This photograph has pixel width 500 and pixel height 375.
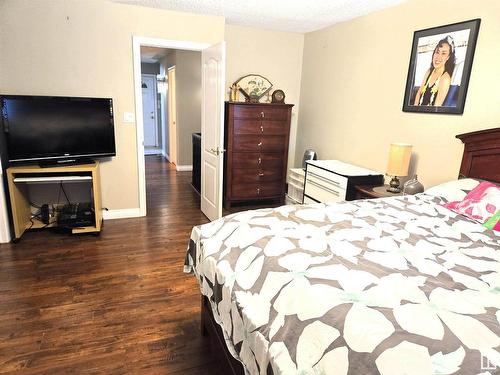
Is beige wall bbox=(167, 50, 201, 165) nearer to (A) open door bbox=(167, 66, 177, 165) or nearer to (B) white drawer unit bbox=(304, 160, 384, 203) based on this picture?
(A) open door bbox=(167, 66, 177, 165)

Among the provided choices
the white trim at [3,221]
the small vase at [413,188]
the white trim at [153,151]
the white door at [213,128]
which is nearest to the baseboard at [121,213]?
the white door at [213,128]

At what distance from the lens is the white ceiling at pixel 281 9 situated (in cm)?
321

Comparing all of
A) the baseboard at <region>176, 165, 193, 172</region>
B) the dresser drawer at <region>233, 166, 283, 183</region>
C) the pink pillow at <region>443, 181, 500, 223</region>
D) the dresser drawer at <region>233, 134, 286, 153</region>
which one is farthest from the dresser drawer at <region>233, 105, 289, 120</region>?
the baseboard at <region>176, 165, 193, 172</region>

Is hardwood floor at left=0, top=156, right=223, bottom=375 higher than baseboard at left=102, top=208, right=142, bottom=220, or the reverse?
baseboard at left=102, top=208, right=142, bottom=220

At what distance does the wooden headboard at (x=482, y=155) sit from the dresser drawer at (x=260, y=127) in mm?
2253

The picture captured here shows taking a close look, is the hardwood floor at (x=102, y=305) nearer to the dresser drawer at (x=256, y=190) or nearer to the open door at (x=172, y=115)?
the dresser drawer at (x=256, y=190)

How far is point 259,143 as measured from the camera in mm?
4359

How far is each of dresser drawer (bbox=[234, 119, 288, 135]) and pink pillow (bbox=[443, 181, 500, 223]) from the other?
2.54m

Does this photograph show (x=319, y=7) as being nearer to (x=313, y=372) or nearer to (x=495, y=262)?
(x=495, y=262)

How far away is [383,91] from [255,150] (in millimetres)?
1714

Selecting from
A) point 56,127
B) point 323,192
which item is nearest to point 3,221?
point 56,127

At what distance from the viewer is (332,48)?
163 inches

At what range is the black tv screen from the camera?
10.2ft

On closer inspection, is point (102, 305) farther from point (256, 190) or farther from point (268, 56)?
point (268, 56)
